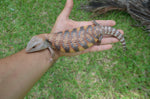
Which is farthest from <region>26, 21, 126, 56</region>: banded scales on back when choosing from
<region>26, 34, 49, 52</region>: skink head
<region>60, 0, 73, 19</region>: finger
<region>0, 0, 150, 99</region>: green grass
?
<region>0, 0, 150, 99</region>: green grass

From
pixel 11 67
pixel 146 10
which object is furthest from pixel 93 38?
pixel 146 10

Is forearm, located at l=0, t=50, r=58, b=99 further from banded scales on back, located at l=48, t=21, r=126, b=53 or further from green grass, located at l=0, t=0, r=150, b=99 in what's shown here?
green grass, located at l=0, t=0, r=150, b=99

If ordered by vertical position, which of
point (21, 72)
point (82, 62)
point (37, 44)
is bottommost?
point (82, 62)

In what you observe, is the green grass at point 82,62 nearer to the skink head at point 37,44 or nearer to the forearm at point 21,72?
the forearm at point 21,72

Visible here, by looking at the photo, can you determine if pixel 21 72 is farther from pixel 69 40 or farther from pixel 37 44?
pixel 69 40

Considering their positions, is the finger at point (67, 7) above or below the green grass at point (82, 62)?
above

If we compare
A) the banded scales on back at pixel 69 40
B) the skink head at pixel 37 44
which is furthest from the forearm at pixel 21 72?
the banded scales on back at pixel 69 40

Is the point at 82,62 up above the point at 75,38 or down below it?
below

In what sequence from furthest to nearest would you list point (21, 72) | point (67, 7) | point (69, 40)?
point (67, 7)
point (69, 40)
point (21, 72)

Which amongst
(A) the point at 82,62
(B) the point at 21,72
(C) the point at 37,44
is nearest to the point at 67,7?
(C) the point at 37,44
